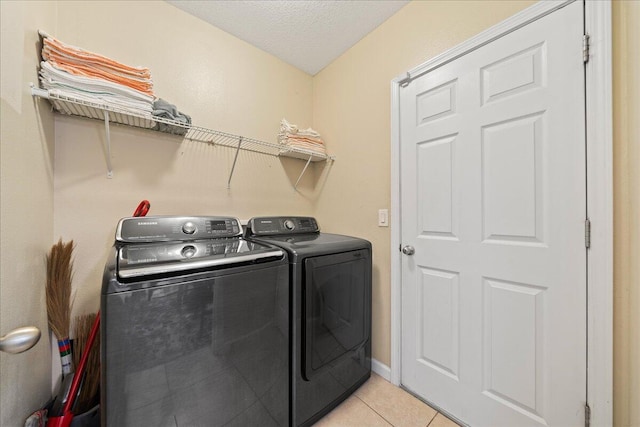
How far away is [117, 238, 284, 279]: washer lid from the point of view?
0.82 m

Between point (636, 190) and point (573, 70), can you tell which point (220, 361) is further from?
point (573, 70)

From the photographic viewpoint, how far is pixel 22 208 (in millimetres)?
899

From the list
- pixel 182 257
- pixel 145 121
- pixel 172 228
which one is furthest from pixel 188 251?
pixel 145 121

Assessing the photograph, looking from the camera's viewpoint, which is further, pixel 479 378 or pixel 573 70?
pixel 479 378

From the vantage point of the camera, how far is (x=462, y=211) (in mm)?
1346

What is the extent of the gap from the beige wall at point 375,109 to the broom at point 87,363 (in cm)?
166

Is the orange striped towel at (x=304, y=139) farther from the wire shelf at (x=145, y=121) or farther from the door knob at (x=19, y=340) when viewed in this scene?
the door knob at (x=19, y=340)

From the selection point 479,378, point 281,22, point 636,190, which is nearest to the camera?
point 636,190

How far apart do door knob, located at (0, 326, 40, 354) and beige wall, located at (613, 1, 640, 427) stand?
1.83 m

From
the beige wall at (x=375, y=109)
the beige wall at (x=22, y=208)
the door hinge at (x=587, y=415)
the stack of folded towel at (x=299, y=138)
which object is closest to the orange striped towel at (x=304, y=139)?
the stack of folded towel at (x=299, y=138)

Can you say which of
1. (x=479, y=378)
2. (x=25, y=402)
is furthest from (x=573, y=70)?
(x=25, y=402)

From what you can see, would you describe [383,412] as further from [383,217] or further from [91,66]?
[91,66]

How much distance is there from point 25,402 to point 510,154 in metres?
2.35

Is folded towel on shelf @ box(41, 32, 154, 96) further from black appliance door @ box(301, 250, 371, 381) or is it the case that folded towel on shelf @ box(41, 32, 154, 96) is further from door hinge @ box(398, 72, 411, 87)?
door hinge @ box(398, 72, 411, 87)
